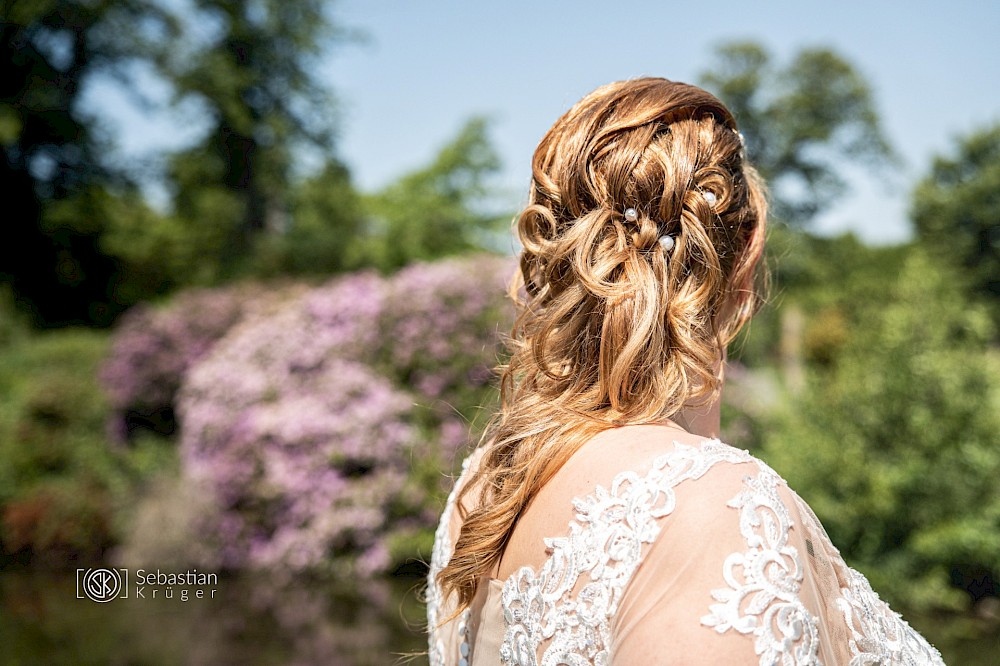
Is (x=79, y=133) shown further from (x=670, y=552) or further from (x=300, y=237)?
(x=670, y=552)

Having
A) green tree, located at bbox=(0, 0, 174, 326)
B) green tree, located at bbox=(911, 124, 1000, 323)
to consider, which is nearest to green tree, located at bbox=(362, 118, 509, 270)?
green tree, located at bbox=(0, 0, 174, 326)

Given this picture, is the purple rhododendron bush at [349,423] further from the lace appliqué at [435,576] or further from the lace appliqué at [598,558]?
the lace appliqué at [598,558]

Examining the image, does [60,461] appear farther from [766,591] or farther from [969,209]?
[969,209]

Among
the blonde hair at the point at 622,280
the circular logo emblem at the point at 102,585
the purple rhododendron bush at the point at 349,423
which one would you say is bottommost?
the circular logo emblem at the point at 102,585

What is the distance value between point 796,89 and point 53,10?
21750mm

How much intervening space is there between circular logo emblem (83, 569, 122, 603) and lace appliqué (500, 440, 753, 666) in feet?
22.5

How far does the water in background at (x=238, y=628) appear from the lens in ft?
18.3

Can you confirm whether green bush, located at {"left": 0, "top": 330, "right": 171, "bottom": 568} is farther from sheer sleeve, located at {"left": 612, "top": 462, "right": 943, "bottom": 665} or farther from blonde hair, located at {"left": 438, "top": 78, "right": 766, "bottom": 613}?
sheer sleeve, located at {"left": 612, "top": 462, "right": 943, "bottom": 665}

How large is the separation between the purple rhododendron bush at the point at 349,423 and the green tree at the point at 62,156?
14.2m

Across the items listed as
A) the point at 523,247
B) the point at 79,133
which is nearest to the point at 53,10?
the point at 79,133

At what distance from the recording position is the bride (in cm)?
102

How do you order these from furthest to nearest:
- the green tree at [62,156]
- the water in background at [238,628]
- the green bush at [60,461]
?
the green tree at [62,156], the green bush at [60,461], the water in background at [238,628]

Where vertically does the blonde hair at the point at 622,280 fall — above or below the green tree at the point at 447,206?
above

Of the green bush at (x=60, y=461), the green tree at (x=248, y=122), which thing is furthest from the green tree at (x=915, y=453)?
the green tree at (x=248, y=122)
